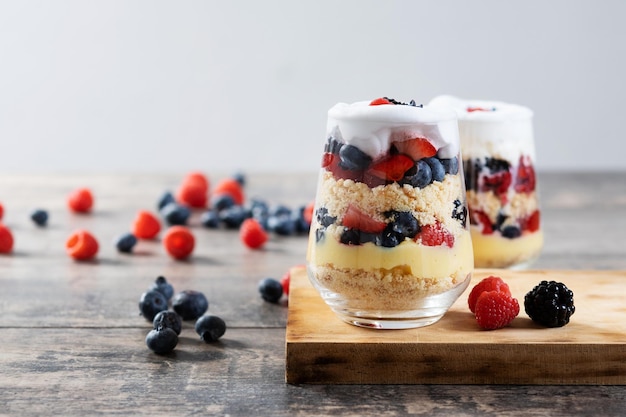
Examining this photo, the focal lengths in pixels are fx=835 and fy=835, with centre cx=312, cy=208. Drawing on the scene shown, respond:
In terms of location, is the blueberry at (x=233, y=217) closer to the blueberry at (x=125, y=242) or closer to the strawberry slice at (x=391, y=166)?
the blueberry at (x=125, y=242)

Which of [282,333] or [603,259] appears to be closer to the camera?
[282,333]

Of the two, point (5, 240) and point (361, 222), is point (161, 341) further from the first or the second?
point (5, 240)

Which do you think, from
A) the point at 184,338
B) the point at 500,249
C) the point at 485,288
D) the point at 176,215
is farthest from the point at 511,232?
the point at 176,215

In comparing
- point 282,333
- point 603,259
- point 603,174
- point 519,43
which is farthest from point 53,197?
point 519,43

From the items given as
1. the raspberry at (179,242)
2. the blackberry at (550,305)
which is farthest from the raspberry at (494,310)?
the raspberry at (179,242)

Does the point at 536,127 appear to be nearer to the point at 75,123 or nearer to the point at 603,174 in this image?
the point at 603,174
